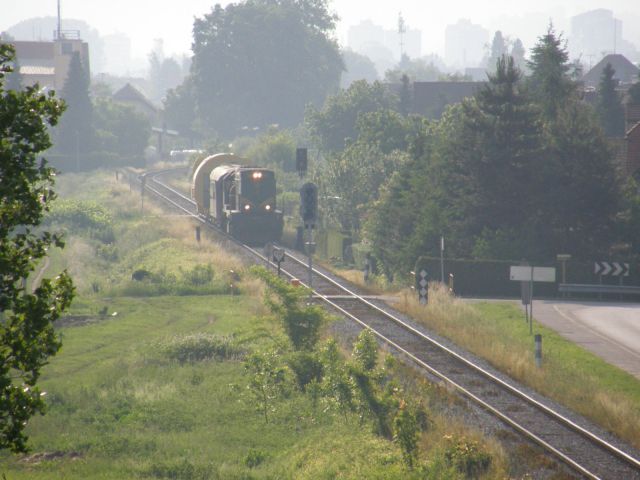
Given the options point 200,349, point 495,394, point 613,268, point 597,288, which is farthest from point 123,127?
point 495,394

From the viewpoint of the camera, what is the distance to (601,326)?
34250mm

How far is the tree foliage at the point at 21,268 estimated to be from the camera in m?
11.6

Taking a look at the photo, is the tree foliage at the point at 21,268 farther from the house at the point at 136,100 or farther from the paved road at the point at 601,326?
the house at the point at 136,100

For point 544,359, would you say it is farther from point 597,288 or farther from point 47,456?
point 597,288

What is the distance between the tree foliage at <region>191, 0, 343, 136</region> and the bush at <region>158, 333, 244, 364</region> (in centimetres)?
10041

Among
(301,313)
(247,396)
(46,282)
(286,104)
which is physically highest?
(286,104)

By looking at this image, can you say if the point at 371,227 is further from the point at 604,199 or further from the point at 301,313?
the point at 301,313

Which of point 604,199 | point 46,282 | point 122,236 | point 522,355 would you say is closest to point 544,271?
point 522,355

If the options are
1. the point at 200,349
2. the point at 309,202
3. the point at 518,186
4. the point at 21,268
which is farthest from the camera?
the point at 518,186

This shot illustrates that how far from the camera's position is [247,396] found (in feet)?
81.0

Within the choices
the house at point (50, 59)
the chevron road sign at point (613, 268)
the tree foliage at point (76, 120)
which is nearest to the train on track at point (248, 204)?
the chevron road sign at point (613, 268)

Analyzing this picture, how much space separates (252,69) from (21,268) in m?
119

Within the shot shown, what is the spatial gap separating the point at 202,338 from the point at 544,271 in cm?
1069

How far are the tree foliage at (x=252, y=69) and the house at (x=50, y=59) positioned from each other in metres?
16.3
